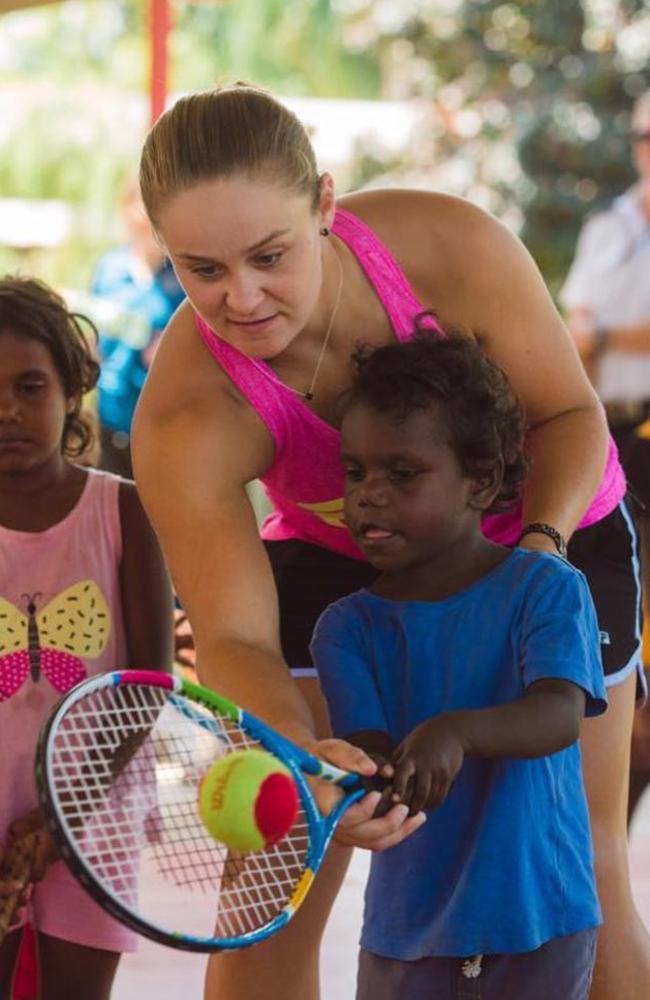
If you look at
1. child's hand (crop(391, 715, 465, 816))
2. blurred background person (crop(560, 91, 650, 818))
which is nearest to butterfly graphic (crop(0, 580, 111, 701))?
child's hand (crop(391, 715, 465, 816))

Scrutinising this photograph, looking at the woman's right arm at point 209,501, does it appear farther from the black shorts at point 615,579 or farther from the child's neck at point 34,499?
the black shorts at point 615,579

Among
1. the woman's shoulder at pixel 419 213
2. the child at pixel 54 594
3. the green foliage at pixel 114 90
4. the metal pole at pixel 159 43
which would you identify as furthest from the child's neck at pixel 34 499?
the green foliage at pixel 114 90

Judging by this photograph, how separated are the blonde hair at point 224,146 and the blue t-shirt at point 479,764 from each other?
61cm

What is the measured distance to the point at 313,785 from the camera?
227 centimetres

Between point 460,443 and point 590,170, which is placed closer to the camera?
point 460,443

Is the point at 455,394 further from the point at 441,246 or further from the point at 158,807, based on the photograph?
the point at 158,807

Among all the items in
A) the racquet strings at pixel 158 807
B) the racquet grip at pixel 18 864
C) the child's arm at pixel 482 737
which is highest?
the child's arm at pixel 482 737

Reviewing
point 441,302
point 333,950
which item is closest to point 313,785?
point 441,302

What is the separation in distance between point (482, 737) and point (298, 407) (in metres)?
0.67

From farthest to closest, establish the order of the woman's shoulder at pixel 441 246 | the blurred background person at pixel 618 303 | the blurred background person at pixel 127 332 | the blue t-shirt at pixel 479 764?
the blurred background person at pixel 127 332
the blurred background person at pixel 618 303
the woman's shoulder at pixel 441 246
the blue t-shirt at pixel 479 764

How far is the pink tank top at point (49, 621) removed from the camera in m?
3.09

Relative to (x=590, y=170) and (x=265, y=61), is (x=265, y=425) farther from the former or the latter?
(x=265, y=61)

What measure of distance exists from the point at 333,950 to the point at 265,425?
2005 mm

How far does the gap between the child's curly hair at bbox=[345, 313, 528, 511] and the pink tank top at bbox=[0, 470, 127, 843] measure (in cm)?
71
